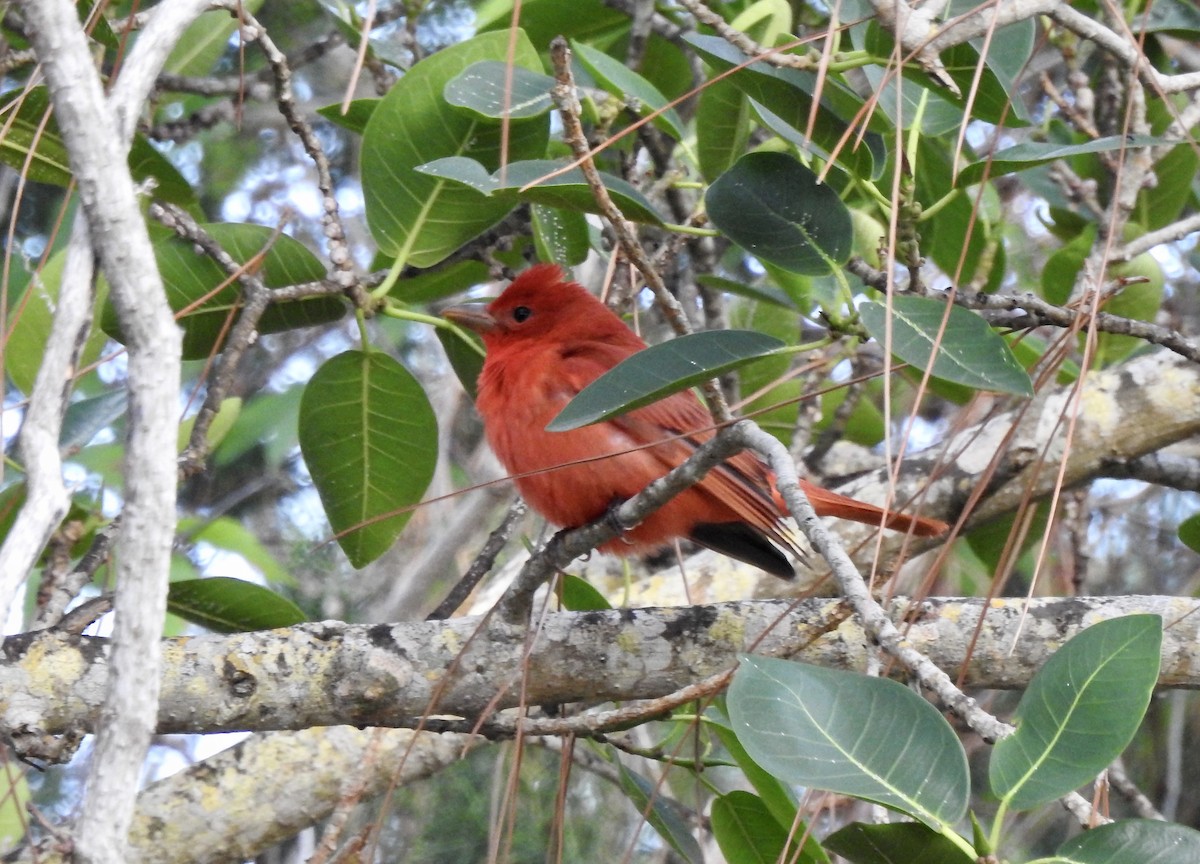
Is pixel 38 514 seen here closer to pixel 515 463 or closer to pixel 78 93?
pixel 78 93

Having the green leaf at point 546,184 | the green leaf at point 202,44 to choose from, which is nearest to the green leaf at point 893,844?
the green leaf at point 546,184

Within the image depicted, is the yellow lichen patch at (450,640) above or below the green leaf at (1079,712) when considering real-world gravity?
below

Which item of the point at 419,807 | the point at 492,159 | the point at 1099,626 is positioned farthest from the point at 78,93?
the point at 419,807

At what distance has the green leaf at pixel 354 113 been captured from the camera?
3.02m

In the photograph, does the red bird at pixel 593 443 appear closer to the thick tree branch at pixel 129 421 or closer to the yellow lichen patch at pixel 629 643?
the yellow lichen patch at pixel 629 643

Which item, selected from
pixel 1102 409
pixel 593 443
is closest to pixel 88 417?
pixel 593 443

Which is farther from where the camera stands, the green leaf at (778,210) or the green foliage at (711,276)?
the green leaf at (778,210)

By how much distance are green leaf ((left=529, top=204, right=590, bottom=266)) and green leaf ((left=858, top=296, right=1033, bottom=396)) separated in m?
1.54

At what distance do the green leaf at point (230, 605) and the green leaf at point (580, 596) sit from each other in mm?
610

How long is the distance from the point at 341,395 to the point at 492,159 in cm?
70

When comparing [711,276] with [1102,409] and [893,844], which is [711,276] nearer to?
[1102,409]

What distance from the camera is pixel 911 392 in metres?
5.57

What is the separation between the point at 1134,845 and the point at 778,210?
1.07 metres

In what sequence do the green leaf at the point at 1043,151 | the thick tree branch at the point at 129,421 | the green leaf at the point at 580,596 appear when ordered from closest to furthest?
the thick tree branch at the point at 129,421, the green leaf at the point at 1043,151, the green leaf at the point at 580,596
